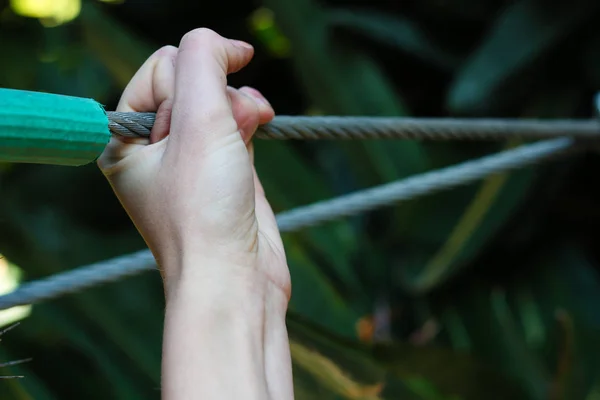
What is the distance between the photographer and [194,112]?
0.34 metres

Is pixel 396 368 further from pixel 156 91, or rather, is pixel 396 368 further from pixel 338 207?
pixel 156 91

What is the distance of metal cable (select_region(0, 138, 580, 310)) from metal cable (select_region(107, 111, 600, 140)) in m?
0.03

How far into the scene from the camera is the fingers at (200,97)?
34 centimetres

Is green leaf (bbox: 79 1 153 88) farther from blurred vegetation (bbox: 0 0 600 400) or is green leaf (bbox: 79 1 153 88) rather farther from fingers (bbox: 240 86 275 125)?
fingers (bbox: 240 86 275 125)

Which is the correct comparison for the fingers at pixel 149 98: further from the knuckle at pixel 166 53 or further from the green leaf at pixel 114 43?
the green leaf at pixel 114 43

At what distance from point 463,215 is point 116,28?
59 centimetres

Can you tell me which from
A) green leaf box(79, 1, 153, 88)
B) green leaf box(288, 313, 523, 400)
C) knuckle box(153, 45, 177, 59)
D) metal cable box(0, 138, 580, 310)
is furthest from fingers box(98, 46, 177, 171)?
green leaf box(79, 1, 153, 88)

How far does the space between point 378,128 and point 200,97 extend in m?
0.22

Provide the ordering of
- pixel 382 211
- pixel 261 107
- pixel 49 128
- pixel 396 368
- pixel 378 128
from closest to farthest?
pixel 49 128
pixel 261 107
pixel 378 128
pixel 396 368
pixel 382 211

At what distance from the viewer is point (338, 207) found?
0.61 metres

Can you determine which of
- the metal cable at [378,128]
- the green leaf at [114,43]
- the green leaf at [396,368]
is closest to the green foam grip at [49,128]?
the metal cable at [378,128]

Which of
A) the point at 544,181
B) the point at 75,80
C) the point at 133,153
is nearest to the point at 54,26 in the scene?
the point at 75,80

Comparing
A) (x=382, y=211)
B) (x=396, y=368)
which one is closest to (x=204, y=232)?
(x=396, y=368)

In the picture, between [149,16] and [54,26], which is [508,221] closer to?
[149,16]
